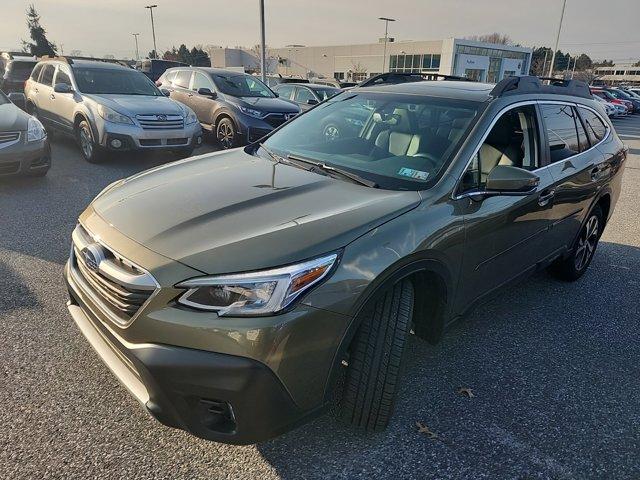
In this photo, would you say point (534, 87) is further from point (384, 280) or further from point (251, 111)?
point (251, 111)

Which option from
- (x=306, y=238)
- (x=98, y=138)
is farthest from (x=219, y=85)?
(x=306, y=238)

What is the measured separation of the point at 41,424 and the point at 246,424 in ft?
3.98

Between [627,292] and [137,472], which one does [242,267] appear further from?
[627,292]

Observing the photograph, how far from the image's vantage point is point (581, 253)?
4430 mm

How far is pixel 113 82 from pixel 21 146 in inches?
117

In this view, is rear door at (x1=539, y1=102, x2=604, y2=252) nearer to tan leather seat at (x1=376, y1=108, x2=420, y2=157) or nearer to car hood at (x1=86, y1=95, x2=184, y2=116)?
tan leather seat at (x1=376, y1=108, x2=420, y2=157)

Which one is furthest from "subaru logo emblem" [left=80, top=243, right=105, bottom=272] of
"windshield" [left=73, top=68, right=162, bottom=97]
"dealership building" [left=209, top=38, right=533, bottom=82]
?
"dealership building" [left=209, top=38, right=533, bottom=82]

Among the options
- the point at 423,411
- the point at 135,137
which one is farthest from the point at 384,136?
the point at 135,137

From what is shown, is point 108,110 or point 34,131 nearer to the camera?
point 34,131

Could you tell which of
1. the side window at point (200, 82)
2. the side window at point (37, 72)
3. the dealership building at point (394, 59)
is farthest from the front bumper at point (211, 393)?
the dealership building at point (394, 59)

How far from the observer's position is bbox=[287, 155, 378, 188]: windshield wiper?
105 inches

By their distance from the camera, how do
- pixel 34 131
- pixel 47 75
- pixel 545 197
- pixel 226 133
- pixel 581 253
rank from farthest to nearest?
pixel 226 133 < pixel 47 75 < pixel 34 131 < pixel 581 253 < pixel 545 197

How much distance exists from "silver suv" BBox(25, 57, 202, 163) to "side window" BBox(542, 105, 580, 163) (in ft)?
20.7

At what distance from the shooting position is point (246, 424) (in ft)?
6.04
